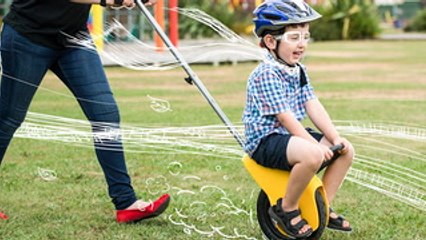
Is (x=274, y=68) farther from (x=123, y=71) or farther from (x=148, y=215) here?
(x=123, y=71)

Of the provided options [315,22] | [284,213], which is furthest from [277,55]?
[315,22]

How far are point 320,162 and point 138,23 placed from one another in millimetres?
21966

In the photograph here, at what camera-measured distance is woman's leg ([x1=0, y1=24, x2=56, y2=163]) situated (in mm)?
5516

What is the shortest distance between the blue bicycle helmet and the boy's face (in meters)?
0.05

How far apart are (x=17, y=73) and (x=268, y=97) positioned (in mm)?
1638

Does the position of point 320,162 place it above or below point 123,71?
above

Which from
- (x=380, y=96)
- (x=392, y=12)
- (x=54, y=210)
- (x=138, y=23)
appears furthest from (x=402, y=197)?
(x=392, y=12)

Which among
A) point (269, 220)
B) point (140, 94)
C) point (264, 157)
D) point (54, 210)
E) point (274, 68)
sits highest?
point (274, 68)

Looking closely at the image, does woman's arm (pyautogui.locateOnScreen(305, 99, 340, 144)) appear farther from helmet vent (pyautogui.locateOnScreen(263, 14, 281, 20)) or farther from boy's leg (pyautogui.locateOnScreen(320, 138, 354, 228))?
helmet vent (pyautogui.locateOnScreen(263, 14, 281, 20))

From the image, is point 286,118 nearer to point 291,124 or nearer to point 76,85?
point 291,124

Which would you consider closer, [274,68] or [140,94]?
[274,68]

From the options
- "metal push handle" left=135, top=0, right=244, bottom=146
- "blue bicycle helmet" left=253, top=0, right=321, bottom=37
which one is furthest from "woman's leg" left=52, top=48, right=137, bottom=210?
"blue bicycle helmet" left=253, top=0, right=321, bottom=37

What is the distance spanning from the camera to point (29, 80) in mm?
5566

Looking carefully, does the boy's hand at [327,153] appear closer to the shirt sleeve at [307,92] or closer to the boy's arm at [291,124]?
the boy's arm at [291,124]
